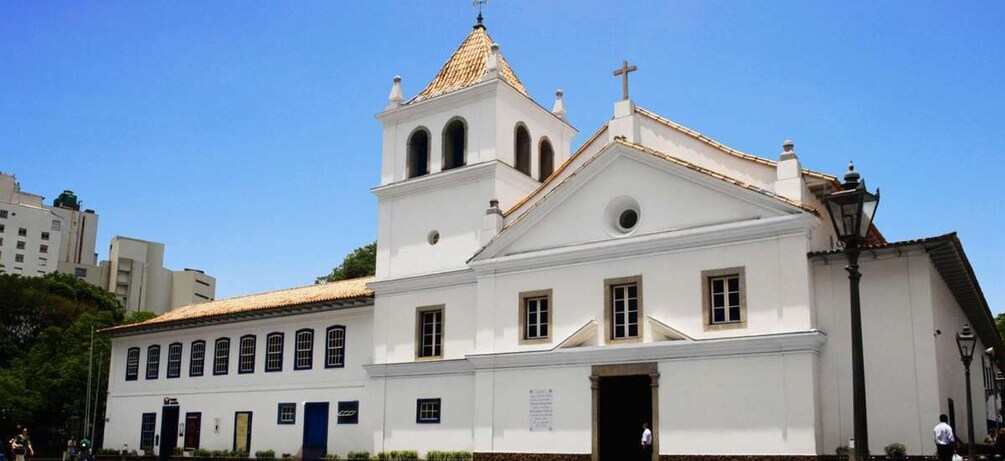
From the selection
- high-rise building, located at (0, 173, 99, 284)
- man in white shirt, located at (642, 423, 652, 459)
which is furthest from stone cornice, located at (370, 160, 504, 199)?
high-rise building, located at (0, 173, 99, 284)

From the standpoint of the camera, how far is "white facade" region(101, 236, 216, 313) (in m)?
95.2

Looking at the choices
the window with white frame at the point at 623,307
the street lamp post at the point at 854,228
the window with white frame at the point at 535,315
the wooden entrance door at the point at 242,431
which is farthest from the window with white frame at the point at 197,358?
the street lamp post at the point at 854,228

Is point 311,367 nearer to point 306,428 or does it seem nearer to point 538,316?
point 306,428

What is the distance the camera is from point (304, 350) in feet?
110

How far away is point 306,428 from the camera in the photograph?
32312 millimetres

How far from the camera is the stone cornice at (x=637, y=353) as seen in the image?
21.8m

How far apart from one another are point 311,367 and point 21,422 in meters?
24.7

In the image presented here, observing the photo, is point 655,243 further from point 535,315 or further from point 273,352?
point 273,352

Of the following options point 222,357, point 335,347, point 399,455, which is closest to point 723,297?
point 399,455

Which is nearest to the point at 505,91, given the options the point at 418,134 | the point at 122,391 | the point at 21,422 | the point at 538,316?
the point at 418,134

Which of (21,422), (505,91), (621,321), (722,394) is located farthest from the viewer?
(21,422)

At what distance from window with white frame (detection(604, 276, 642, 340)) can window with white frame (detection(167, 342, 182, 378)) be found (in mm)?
20638

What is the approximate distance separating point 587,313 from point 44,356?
131 ft

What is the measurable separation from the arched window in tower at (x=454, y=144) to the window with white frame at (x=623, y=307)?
25.0ft
